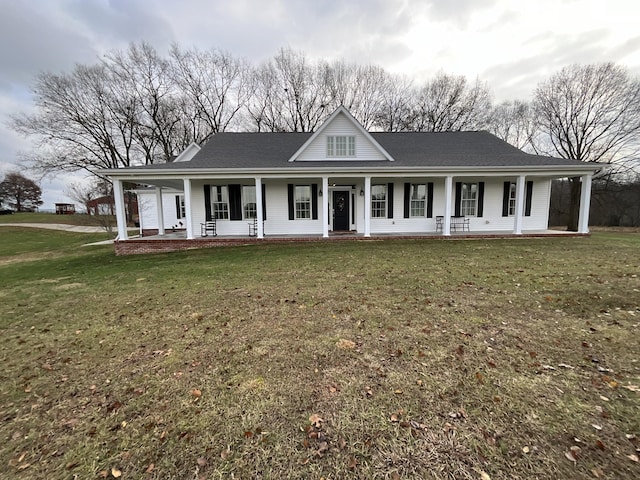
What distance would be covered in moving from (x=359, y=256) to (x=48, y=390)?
692cm

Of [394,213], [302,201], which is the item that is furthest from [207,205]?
[394,213]

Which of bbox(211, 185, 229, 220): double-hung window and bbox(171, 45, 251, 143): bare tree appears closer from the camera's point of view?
bbox(211, 185, 229, 220): double-hung window

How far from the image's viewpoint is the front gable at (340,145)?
12461 mm

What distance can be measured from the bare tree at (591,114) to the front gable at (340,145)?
1551cm

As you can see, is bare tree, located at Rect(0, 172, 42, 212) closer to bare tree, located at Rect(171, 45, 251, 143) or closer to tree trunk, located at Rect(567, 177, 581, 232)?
bare tree, located at Rect(171, 45, 251, 143)

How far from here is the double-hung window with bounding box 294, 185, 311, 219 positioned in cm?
1284

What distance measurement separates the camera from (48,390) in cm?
Result: 271

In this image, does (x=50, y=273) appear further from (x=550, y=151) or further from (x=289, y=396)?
(x=550, y=151)

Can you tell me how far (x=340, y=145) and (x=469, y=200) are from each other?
6.35 m

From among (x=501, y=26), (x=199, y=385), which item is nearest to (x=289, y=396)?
(x=199, y=385)

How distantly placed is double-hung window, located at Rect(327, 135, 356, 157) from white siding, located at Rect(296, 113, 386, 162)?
0.44ft

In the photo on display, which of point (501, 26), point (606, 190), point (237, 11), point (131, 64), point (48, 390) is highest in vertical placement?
A: point (131, 64)

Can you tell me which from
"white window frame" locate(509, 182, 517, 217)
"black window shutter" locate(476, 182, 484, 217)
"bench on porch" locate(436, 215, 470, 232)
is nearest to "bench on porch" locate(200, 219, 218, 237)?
"bench on porch" locate(436, 215, 470, 232)

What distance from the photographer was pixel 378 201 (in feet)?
42.8
